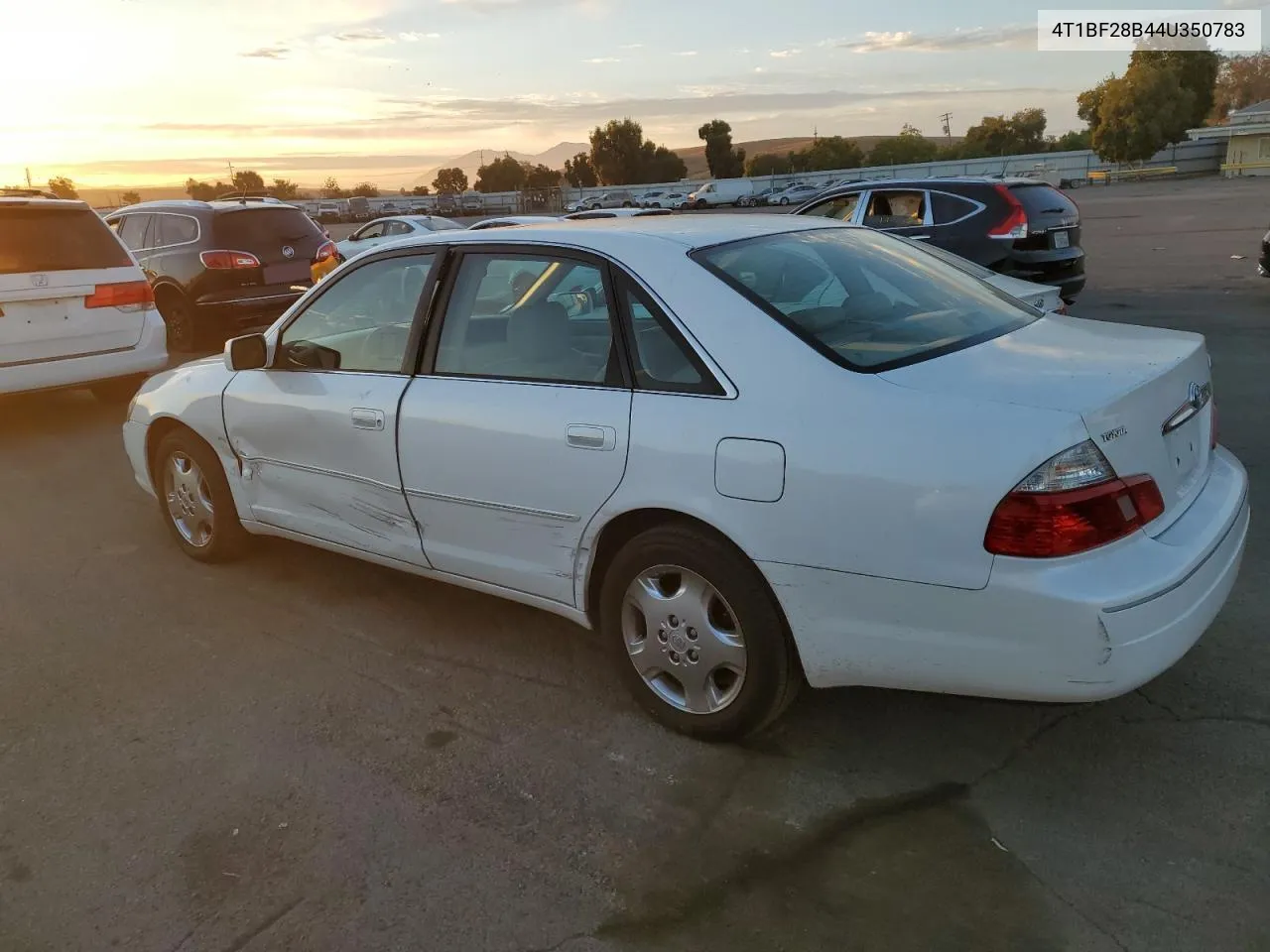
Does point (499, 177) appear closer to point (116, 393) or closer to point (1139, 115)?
point (1139, 115)

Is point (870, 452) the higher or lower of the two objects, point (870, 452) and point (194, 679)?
the higher

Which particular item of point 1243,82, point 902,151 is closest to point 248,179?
point 902,151

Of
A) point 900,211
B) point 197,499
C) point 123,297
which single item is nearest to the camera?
point 197,499

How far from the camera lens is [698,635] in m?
3.07

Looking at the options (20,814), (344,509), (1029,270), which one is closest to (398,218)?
(1029,270)

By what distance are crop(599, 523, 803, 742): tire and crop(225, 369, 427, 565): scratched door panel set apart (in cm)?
103

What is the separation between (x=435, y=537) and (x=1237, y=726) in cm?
274

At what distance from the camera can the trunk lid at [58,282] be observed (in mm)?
7305

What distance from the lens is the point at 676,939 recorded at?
2.40 metres

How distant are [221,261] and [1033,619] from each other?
10.7 m

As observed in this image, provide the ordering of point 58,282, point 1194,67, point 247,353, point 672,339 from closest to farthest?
1. point 672,339
2. point 247,353
3. point 58,282
4. point 1194,67

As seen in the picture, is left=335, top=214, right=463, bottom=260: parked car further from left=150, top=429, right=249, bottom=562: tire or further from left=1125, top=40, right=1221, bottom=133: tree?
left=1125, top=40, right=1221, bottom=133: tree

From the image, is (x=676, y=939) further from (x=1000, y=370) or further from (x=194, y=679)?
(x=194, y=679)

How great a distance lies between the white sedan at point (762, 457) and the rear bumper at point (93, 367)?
13.6 feet
